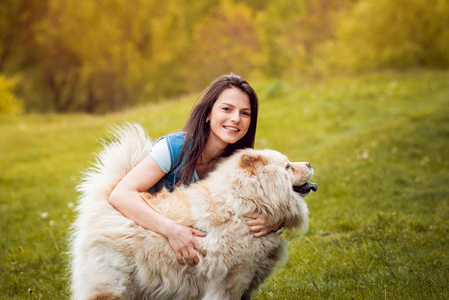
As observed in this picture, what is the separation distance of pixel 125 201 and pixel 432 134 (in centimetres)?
817

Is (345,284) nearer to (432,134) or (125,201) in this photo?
(125,201)

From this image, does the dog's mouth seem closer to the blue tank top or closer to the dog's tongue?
the dog's tongue

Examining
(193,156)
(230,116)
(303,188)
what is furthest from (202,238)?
(230,116)

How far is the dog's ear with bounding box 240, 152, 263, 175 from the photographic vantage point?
9.35 feet

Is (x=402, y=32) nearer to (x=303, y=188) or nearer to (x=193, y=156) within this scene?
(x=303, y=188)

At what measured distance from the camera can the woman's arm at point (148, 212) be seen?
263 centimetres

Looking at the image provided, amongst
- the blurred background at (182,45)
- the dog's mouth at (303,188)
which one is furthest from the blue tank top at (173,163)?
the blurred background at (182,45)

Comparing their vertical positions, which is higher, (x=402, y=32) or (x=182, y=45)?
(x=402, y=32)

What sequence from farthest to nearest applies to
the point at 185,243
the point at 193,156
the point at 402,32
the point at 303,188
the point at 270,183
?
the point at 402,32 < the point at 193,156 < the point at 303,188 < the point at 270,183 < the point at 185,243

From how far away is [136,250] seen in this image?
105 inches

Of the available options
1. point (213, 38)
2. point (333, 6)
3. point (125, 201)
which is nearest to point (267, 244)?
point (125, 201)

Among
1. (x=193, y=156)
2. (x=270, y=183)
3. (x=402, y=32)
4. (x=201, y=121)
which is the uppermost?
(x=402, y=32)

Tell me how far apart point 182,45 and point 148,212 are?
2785 cm

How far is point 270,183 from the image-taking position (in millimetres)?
2854
